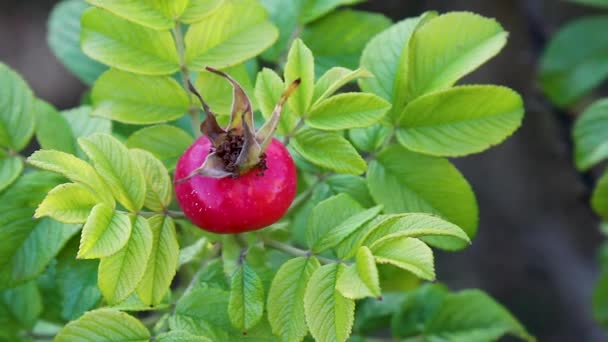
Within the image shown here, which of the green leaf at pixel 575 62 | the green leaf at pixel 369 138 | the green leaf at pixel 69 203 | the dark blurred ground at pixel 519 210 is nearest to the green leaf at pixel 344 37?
the green leaf at pixel 369 138

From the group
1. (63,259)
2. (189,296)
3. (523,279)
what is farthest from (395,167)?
(523,279)

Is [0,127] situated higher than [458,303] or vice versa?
[0,127]

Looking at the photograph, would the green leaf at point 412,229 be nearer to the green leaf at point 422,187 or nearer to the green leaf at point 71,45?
the green leaf at point 422,187

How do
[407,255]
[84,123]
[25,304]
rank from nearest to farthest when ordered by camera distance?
[407,255] < [84,123] < [25,304]

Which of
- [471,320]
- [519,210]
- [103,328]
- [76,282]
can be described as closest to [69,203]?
[103,328]

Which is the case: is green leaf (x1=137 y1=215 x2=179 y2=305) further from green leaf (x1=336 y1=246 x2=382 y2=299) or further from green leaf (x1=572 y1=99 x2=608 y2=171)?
green leaf (x1=572 y1=99 x2=608 y2=171)

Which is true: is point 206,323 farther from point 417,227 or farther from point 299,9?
point 299,9

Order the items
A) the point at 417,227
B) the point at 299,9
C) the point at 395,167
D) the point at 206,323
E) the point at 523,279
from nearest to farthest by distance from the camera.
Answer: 1. the point at 417,227
2. the point at 206,323
3. the point at 395,167
4. the point at 299,9
5. the point at 523,279

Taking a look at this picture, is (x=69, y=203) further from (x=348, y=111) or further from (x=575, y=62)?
(x=575, y=62)
